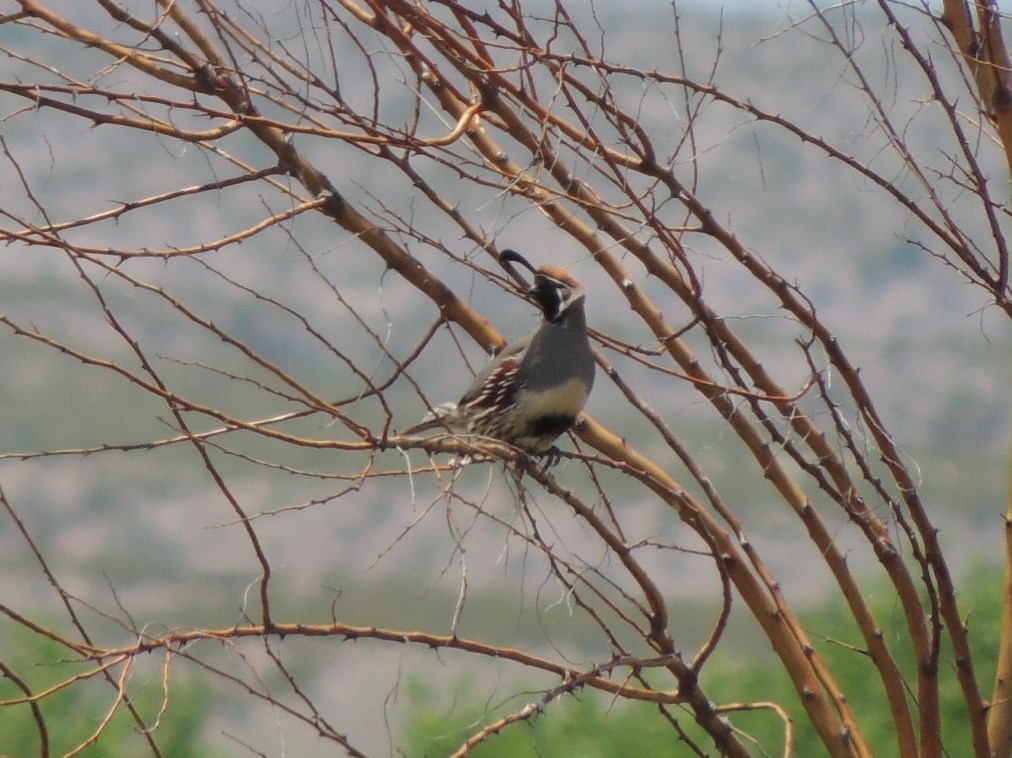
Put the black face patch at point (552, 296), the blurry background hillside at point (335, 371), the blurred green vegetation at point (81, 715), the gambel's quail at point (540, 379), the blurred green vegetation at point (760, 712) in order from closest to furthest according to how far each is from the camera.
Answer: the gambel's quail at point (540, 379)
the black face patch at point (552, 296)
the blurred green vegetation at point (760, 712)
the blurred green vegetation at point (81, 715)
the blurry background hillside at point (335, 371)

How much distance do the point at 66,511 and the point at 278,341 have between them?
2.70 meters

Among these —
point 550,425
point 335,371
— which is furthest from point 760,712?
point 335,371

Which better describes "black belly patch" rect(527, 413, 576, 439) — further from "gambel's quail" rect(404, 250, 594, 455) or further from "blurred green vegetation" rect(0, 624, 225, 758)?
"blurred green vegetation" rect(0, 624, 225, 758)

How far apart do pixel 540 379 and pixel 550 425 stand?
6.9 inches

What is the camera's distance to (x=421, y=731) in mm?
6777

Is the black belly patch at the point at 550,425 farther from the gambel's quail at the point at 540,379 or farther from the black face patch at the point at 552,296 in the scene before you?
the black face patch at the point at 552,296

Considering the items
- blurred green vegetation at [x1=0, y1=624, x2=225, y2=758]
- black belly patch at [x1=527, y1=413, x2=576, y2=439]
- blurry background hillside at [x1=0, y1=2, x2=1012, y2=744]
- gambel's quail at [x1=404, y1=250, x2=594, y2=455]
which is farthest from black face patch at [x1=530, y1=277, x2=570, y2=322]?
blurry background hillside at [x1=0, y1=2, x2=1012, y2=744]

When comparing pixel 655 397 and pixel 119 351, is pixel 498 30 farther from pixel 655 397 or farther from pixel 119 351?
pixel 119 351

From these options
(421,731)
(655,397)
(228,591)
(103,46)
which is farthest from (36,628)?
(228,591)

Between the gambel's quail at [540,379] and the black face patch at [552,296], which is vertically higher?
the black face patch at [552,296]

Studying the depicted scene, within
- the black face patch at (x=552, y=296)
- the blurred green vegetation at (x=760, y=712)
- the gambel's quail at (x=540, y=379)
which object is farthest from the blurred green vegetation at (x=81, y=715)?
the black face patch at (x=552, y=296)

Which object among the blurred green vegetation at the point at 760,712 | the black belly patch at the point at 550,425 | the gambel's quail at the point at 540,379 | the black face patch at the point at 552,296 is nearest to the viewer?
the black belly patch at the point at 550,425

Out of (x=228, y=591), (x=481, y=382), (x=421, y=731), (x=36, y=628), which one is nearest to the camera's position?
(x=36, y=628)

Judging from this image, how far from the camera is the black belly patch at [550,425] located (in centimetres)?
269
